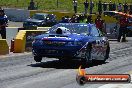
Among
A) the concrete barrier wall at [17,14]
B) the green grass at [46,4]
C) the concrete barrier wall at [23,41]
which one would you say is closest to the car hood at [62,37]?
the concrete barrier wall at [23,41]

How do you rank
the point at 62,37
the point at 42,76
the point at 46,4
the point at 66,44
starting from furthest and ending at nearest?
the point at 46,4, the point at 62,37, the point at 66,44, the point at 42,76

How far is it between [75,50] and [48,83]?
374cm

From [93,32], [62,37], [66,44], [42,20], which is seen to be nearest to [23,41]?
[93,32]

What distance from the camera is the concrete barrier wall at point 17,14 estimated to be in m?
48.0

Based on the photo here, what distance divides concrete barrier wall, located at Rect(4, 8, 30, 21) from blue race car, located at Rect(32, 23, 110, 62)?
34.0 metres

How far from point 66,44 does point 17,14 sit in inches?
1433

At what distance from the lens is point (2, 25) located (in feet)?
72.8

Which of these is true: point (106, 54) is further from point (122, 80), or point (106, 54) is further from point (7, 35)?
point (122, 80)

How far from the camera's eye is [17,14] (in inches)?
1934

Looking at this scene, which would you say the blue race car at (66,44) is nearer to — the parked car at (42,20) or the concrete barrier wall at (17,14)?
the parked car at (42,20)

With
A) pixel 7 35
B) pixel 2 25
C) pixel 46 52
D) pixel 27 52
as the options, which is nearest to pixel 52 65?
pixel 46 52

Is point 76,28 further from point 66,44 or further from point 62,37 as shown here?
point 66,44

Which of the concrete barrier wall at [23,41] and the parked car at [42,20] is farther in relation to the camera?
the parked car at [42,20]

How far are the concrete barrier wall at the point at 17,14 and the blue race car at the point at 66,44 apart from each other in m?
34.0
